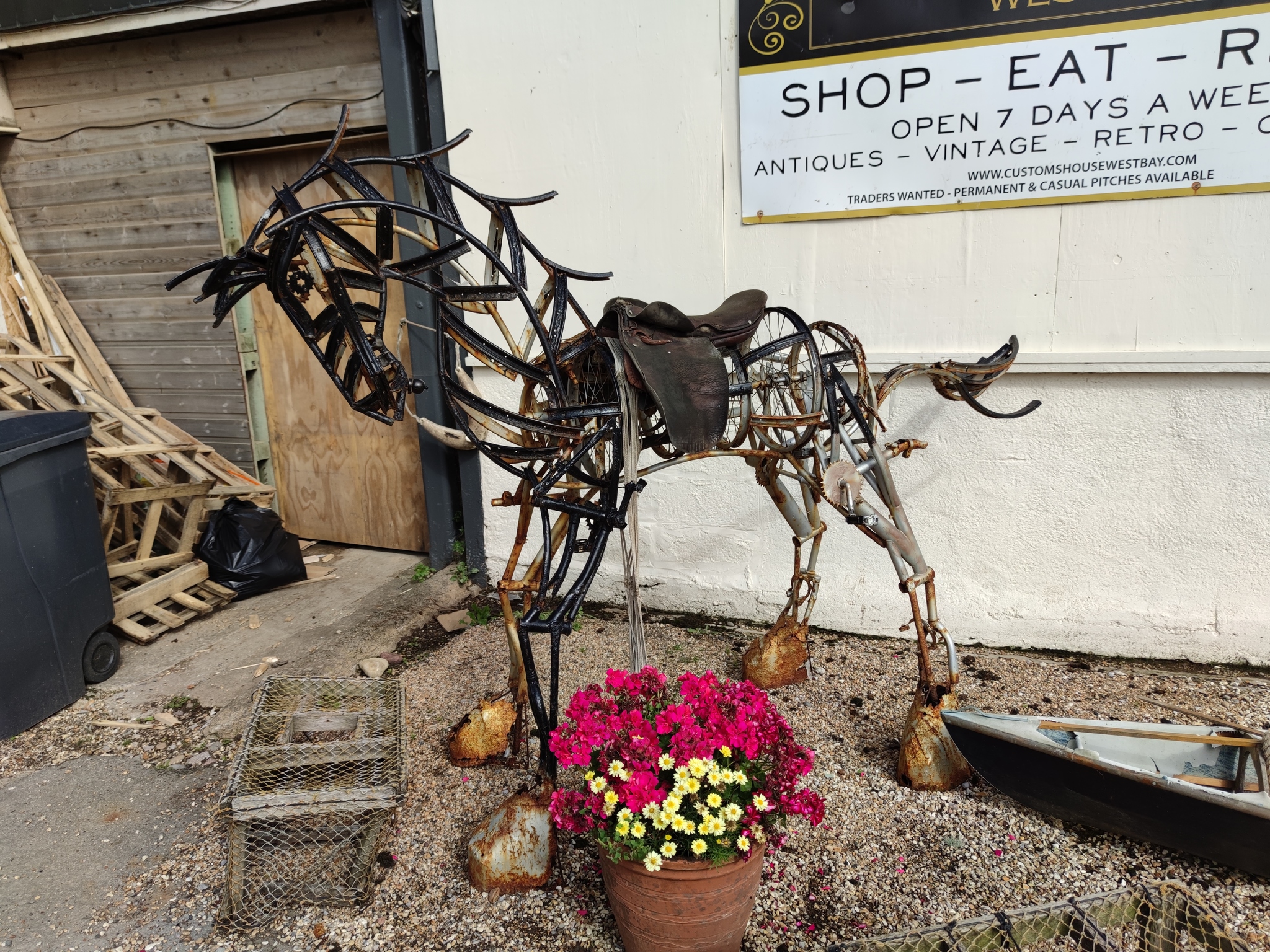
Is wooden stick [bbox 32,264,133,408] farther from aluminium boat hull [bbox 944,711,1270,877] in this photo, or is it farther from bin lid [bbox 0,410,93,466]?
aluminium boat hull [bbox 944,711,1270,877]

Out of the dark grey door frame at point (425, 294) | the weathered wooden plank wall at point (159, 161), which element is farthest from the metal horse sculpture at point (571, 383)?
the weathered wooden plank wall at point (159, 161)

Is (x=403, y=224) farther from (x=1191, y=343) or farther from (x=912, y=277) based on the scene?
(x=1191, y=343)

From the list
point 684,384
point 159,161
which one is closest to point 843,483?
point 684,384

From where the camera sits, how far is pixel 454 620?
175 inches

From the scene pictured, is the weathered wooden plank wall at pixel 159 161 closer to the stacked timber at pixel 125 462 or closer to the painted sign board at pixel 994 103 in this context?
the stacked timber at pixel 125 462

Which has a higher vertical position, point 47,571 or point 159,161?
point 159,161

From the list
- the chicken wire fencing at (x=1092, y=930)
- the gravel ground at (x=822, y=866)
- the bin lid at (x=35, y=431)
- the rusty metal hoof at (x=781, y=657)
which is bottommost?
the gravel ground at (x=822, y=866)

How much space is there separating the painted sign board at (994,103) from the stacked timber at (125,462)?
12.1ft

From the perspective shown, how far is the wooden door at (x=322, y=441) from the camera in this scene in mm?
5109

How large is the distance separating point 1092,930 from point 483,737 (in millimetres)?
2078

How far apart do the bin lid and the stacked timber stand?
0.45 metres

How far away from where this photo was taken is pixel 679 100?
154 inches

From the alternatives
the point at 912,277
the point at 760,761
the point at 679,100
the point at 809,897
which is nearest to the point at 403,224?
the point at 679,100

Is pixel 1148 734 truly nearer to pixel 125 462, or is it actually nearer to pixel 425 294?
pixel 425 294
